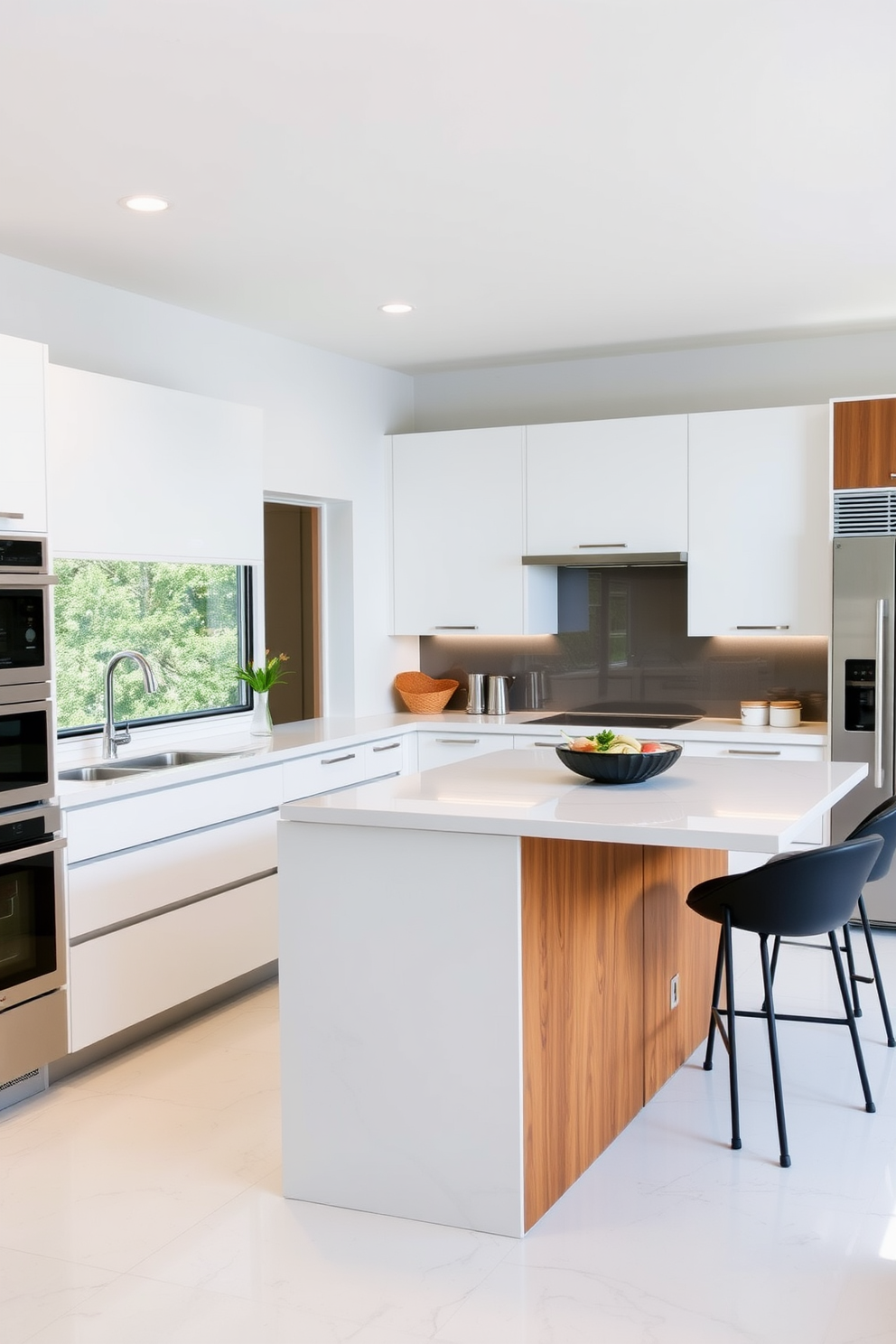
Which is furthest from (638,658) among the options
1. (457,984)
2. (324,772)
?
(457,984)

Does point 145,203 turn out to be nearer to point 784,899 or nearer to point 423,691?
point 784,899

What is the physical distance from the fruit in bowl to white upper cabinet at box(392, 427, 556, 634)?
2.69 metres

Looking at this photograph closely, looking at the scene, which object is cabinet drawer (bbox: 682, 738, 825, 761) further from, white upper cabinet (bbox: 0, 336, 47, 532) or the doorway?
white upper cabinet (bbox: 0, 336, 47, 532)

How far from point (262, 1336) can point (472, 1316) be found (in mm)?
420

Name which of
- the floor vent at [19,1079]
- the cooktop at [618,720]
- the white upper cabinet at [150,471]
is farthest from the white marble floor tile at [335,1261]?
the cooktop at [618,720]

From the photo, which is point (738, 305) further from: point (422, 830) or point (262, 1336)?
point (262, 1336)

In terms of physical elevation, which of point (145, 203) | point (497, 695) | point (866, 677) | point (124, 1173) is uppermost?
point (145, 203)

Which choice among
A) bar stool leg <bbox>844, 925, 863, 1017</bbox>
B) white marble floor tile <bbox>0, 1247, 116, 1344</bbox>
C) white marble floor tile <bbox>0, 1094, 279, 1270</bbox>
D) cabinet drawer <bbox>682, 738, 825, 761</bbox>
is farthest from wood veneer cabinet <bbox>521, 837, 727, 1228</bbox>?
cabinet drawer <bbox>682, 738, 825, 761</bbox>

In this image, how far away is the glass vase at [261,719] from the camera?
521 centimetres

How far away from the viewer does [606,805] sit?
301cm

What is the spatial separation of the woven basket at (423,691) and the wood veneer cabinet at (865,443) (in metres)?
2.27

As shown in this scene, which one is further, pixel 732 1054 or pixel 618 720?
pixel 618 720

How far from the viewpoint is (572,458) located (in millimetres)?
5887

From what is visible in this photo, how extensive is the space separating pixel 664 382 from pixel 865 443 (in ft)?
3.93
